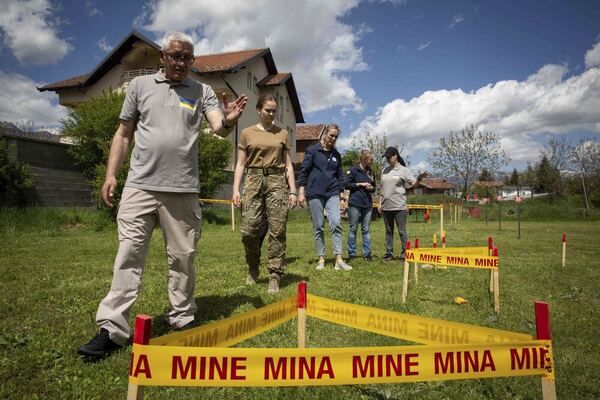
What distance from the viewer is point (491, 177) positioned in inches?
1805

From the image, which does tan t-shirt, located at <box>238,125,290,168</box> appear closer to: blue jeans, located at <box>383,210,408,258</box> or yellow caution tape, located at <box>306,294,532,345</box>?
yellow caution tape, located at <box>306,294,532,345</box>

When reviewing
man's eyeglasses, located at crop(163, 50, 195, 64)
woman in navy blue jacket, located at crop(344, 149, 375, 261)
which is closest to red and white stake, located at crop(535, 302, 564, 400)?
man's eyeglasses, located at crop(163, 50, 195, 64)

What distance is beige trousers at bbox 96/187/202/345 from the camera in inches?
112

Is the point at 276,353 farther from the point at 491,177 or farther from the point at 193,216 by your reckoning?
the point at 491,177

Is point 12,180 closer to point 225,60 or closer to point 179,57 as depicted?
point 179,57

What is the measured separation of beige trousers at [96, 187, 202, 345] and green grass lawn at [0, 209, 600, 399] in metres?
0.28

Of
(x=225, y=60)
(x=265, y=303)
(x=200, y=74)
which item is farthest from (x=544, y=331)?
(x=225, y=60)

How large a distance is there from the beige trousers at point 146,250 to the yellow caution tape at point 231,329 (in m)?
1.13

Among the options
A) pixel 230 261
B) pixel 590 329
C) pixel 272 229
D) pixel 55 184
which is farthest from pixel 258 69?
pixel 590 329

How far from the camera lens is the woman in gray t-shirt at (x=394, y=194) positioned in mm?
7707

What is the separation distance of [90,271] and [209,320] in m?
3.46

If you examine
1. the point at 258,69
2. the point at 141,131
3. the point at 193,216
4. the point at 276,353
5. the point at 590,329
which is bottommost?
the point at 590,329

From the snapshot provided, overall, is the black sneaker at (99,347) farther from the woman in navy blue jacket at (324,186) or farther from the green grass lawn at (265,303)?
the woman in navy blue jacket at (324,186)

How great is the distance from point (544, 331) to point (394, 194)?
6.17 m
